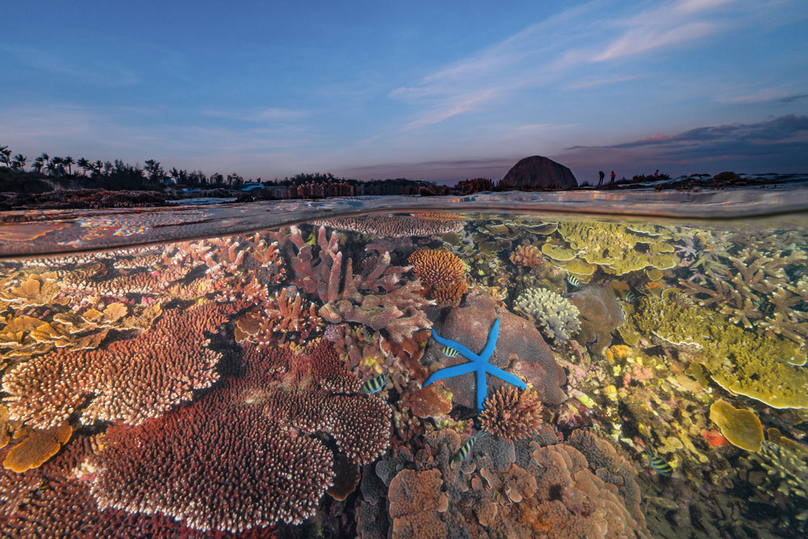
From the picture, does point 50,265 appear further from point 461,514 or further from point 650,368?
point 650,368

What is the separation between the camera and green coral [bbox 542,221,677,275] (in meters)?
7.06

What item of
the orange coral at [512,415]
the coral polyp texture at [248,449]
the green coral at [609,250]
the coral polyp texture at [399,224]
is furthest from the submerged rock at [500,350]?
the coral polyp texture at [399,224]

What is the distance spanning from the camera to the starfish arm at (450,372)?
17.2ft

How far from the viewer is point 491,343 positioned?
5586 mm

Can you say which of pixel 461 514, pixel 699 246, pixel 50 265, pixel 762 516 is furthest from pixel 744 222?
pixel 50 265

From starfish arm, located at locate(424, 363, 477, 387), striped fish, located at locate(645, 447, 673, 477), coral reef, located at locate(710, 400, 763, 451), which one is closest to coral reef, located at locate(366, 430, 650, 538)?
striped fish, located at locate(645, 447, 673, 477)

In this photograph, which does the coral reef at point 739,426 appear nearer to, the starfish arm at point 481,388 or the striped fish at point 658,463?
the striped fish at point 658,463

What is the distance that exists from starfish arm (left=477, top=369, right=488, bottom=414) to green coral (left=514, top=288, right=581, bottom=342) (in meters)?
2.10

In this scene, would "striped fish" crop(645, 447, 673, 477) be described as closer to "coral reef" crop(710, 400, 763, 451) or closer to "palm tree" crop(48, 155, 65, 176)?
"coral reef" crop(710, 400, 763, 451)

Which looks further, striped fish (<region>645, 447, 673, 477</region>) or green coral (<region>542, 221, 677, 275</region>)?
green coral (<region>542, 221, 677, 275</region>)

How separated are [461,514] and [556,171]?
10415 millimetres

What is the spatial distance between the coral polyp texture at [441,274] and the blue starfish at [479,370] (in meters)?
1.13

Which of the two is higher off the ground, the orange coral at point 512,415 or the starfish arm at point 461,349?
the starfish arm at point 461,349

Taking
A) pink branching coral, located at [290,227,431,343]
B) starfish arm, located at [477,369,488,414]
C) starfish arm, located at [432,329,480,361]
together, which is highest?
pink branching coral, located at [290,227,431,343]
